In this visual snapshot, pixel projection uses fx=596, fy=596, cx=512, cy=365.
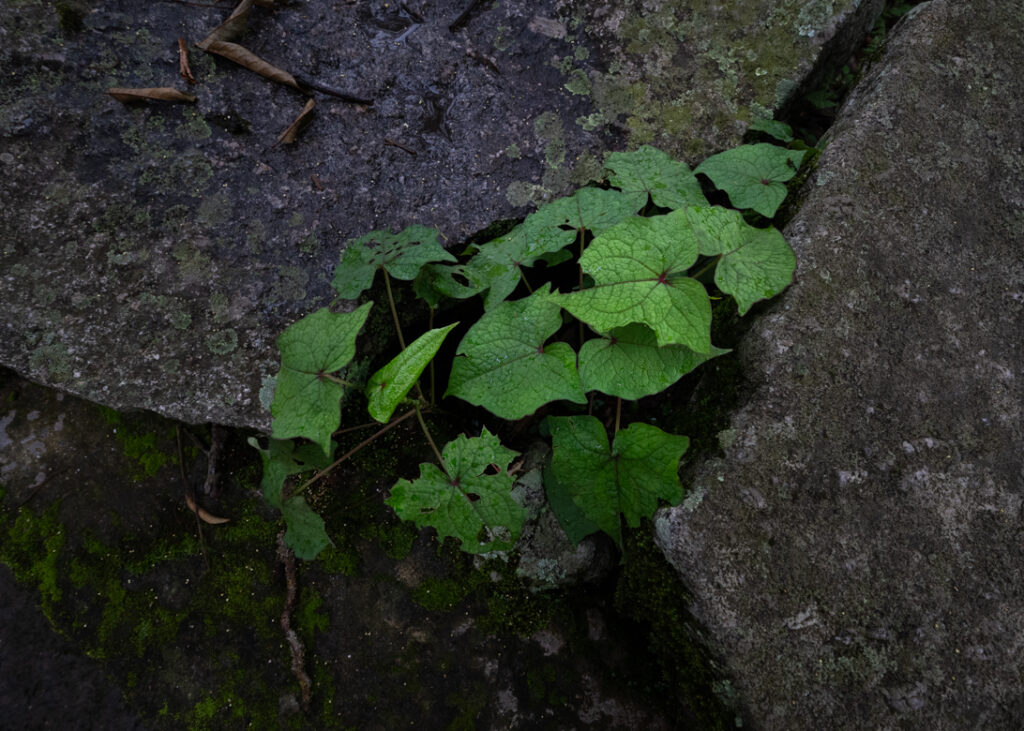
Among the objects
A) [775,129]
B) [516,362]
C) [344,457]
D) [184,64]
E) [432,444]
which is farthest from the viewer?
[775,129]

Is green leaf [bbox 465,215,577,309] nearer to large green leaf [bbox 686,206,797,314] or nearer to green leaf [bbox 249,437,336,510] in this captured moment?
large green leaf [bbox 686,206,797,314]

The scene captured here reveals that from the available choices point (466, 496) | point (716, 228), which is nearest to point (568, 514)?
point (466, 496)

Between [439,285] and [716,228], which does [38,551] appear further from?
[716,228]

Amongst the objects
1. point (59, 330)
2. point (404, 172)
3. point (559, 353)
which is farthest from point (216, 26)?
point (559, 353)

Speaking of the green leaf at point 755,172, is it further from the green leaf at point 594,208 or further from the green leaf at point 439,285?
the green leaf at point 439,285

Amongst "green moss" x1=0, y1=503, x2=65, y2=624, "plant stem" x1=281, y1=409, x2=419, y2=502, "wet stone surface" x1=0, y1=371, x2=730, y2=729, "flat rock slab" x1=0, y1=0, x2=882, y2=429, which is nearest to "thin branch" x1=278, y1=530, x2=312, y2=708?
"wet stone surface" x1=0, y1=371, x2=730, y2=729

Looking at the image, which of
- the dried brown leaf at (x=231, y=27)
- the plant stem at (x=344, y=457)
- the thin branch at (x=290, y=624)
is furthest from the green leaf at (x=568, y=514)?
the dried brown leaf at (x=231, y=27)
